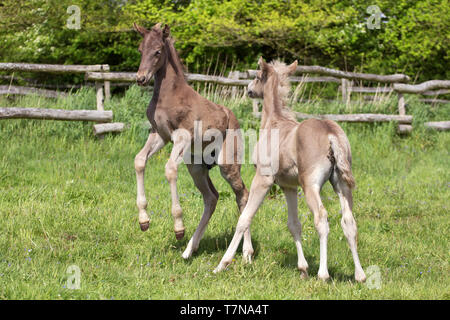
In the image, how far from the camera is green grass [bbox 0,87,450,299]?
418 centimetres

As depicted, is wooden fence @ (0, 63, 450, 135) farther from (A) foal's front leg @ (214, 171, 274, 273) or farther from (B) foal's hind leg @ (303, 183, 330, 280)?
(B) foal's hind leg @ (303, 183, 330, 280)

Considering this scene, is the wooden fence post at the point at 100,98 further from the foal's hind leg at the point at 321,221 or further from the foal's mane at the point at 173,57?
the foal's hind leg at the point at 321,221

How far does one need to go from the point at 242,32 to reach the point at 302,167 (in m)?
11.9

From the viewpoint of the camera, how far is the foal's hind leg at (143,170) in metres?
4.58

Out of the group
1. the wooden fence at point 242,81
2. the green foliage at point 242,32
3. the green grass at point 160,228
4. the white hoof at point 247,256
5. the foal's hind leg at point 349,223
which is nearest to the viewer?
the green grass at point 160,228

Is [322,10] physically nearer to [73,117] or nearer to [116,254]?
[73,117]

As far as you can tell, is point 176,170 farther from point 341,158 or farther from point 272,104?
point 341,158

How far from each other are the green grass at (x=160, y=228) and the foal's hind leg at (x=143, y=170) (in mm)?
456

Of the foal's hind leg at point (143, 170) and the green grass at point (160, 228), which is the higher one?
the foal's hind leg at point (143, 170)

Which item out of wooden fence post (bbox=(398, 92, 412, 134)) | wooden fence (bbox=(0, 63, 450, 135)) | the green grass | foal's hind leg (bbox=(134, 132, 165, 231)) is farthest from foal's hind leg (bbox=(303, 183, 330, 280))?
wooden fence post (bbox=(398, 92, 412, 134))

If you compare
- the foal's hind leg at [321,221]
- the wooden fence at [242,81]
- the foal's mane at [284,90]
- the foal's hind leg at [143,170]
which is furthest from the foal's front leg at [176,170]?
the wooden fence at [242,81]

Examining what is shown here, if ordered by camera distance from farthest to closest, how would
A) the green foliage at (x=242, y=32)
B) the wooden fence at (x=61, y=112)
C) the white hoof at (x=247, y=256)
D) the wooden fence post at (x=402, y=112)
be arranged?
1. the green foliage at (x=242, y=32)
2. the wooden fence post at (x=402, y=112)
3. the wooden fence at (x=61, y=112)
4. the white hoof at (x=247, y=256)

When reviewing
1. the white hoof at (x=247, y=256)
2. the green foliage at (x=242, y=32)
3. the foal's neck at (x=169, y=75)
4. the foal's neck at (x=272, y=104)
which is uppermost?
the green foliage at (x=242, y=32)

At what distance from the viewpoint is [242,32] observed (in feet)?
51.4
